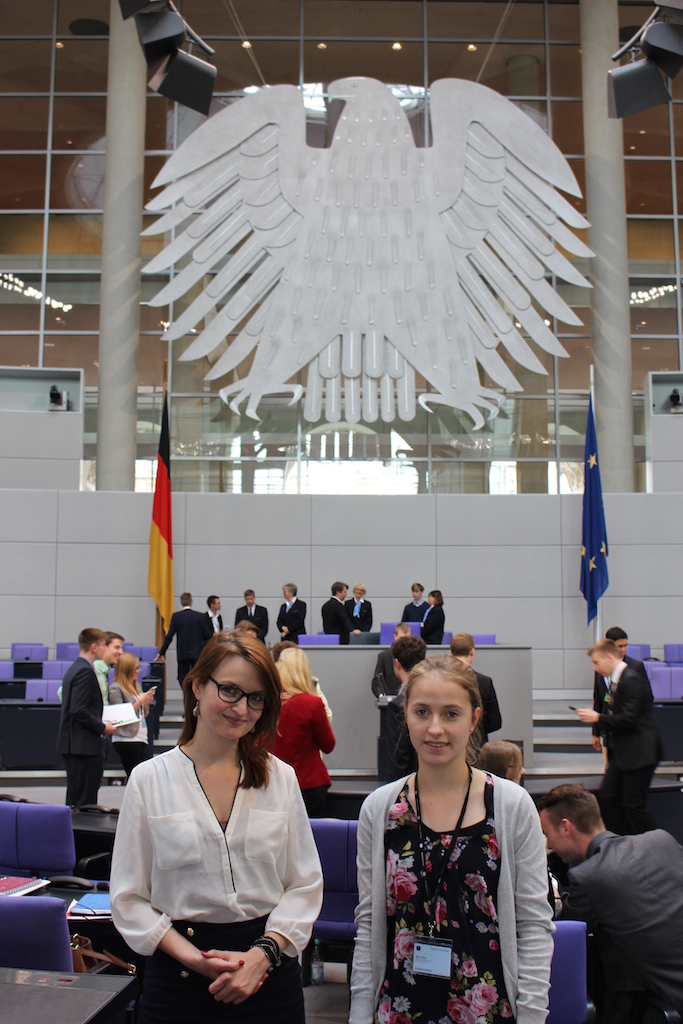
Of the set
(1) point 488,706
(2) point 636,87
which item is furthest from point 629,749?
(2) point 636,87

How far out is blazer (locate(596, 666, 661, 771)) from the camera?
502 cm

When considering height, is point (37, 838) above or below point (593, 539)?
below

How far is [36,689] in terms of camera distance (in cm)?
895

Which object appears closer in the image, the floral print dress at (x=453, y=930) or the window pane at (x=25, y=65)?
the floral print dress at (x=453, y=930)

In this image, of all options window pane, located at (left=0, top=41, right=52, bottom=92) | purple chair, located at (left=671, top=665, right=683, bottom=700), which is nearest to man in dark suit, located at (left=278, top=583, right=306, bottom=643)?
purple chair, located at (left=671, top=665, right=683, bottom=700)

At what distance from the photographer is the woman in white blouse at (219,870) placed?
1754 mm

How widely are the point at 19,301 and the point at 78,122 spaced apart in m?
3.32

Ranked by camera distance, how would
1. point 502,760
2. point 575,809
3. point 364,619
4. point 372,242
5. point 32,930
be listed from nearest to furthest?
point 32,930 < point 575,809 < point 502,760 < point 364,619 < point 372,242

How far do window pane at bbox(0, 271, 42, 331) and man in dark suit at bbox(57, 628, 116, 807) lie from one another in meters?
10.8

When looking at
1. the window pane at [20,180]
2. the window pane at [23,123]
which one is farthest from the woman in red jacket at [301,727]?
the window pane at [23,123]

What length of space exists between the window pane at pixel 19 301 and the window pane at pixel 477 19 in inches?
315

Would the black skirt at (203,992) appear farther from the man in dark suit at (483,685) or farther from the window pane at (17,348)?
the window pane at (17,348)

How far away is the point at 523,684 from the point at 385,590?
4.99 metres

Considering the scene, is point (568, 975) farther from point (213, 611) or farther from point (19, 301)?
point (19, 301)
